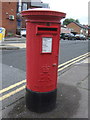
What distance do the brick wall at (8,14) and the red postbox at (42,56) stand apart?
2439 centimetres

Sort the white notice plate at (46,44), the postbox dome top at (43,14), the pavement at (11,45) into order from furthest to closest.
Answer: the pavement at (11,45), the white notice plate at (46,44), the postbox dome top at (43,14)

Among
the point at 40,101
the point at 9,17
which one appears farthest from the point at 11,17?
the point at 40,101

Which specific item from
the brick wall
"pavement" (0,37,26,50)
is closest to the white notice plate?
"pavement" (0,37,26,50)

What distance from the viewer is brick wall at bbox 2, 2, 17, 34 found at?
1011 inches

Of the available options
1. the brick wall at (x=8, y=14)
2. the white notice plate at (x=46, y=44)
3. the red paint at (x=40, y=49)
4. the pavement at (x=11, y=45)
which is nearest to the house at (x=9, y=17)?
the brick wall at (x=8, y=14)

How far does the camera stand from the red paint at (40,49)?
2.66m

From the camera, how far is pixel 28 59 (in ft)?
9.60

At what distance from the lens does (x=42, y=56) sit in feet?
9.11

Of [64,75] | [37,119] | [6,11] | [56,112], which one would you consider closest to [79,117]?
[56,112]

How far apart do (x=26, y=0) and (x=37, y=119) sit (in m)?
30.4

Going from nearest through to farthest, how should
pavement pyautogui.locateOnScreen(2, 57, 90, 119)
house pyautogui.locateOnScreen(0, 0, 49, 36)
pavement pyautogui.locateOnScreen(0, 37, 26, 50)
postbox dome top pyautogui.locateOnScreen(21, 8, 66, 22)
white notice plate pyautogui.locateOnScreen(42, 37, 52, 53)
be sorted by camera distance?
postbox dome top pyautogui.locateOnScreen(21, 8, 66, 22)
white notice plate pyautogui.locateOnScreen(42, 37, 52, 53)
pavement pyautogui.locateOnScreen(2, 57, 90, 119)
pavement pyautogui.locateOnScreen(0, 37, 26, 50)
house pyautogui.locateOnScreen(0, 0, 49, 36)

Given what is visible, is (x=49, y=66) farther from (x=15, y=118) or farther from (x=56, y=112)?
(x=15, y=118)

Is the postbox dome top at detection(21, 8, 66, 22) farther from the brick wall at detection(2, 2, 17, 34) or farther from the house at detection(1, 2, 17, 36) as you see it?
the brick wall at detection(2, 2, 17, 34)

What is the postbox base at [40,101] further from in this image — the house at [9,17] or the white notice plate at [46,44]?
the house at [9,17]
